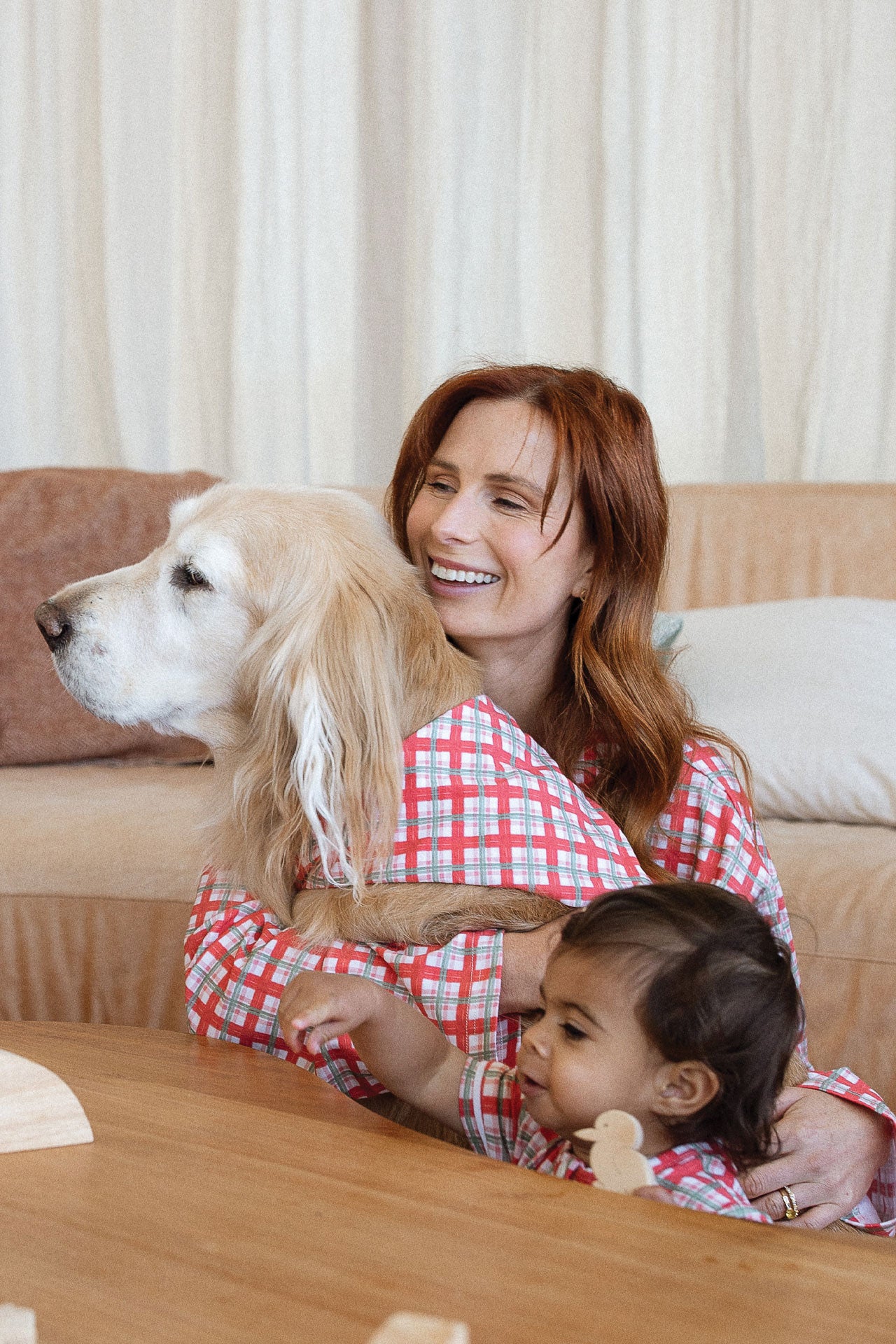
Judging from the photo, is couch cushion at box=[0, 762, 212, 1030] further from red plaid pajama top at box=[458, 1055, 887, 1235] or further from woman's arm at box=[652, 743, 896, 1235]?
red plaid pajama top at box=[458, 1055, 887, 1235]

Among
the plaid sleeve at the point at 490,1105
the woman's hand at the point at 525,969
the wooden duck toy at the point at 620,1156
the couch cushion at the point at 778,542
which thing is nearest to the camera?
the wooden duck toy at the point at 620,1156

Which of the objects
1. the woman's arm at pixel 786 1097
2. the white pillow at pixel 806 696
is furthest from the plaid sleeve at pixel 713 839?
the white pillow at pixel 806 696

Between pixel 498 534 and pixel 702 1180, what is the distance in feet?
2.22

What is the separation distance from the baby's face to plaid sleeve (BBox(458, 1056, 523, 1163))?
0.06 metres

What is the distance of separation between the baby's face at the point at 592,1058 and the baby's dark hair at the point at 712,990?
A: 0.04ft

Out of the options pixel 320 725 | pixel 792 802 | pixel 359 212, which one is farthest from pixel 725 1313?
pixel 359 212

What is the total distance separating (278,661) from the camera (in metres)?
1.24

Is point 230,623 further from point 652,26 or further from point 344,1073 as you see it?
point 652,26

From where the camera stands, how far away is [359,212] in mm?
3137

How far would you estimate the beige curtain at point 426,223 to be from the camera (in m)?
2.71

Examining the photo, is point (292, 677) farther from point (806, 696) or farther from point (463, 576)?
point (806, 696)

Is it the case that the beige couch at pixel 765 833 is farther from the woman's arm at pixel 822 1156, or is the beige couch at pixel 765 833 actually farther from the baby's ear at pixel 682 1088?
the baby's ear at pixel 682 1088

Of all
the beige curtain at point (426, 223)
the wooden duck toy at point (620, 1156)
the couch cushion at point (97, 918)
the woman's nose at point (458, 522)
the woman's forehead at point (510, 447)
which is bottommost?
the couch cushion at point (97, 918)

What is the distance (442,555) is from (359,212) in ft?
6.84
